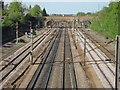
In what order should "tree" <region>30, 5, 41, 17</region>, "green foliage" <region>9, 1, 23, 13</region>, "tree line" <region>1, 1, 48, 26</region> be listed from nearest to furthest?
"tree line" <region>1, 1, 48, 26</region>
"green foliage" <region>9, 1, 23, 13</region>
"tree" <region>30, 5, 41, 17</region>

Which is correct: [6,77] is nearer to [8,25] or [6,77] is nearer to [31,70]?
[31,70]

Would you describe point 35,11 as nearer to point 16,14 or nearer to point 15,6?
point 15,6

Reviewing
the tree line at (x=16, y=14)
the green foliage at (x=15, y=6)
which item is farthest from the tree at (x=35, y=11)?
the green foliage at (x=15, y=6)

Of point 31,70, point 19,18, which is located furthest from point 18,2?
point 31,70

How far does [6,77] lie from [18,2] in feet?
204

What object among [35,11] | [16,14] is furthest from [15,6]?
[35,11]

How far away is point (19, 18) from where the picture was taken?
61625 millimetres

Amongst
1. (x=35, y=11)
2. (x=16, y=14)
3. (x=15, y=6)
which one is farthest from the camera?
(x=35, y=11)

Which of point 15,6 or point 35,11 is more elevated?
point 15,6

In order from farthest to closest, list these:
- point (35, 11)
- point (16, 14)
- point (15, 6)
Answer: point (35, 11) → point (15, 6) → point (16, 14)

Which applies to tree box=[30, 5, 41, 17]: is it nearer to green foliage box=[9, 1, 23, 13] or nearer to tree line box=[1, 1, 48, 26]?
tree line box=[1, 1, 48, 26]

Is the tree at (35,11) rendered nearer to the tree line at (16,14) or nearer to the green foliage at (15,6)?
the tree line at (16,14)

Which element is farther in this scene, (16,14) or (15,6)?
(15,6)

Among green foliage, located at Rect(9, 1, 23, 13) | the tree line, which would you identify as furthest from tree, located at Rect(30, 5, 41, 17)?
green foliage, located at Rect(9, 1, 23, 13)
